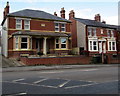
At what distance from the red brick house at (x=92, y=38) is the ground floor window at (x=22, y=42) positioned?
1100 centimetres

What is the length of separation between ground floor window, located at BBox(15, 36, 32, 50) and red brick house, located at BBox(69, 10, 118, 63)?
1100cm

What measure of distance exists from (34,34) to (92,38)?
567 inches

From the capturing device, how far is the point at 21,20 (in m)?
24.6

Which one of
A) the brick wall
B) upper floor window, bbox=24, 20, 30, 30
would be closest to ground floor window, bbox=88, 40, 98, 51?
the brick wall

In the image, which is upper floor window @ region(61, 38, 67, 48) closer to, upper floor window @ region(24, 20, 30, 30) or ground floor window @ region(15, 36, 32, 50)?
ground floor window @ region(15, 36, 32, 50)

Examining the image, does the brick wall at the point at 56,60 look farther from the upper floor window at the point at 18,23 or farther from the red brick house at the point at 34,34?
the upper floor window at the point at 18,23

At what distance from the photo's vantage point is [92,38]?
32.3 meters

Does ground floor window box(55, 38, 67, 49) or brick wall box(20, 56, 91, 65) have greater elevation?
ground floor window box(55, 38, 67, 49)

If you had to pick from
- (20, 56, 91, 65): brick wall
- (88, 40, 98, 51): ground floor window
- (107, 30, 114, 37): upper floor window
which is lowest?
(20, 56, 91, 65): brick wall

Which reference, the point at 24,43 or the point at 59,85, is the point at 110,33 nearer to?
the point at 24,43

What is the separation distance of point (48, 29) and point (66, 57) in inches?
275

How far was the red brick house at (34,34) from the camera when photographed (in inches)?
923

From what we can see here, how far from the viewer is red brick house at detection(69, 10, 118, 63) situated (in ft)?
104

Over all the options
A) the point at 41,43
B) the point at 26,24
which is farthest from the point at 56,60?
the point at 26,24
